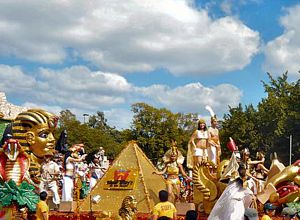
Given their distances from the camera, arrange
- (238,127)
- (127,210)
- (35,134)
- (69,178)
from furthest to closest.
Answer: (238,127) < (69,178) < (35,134) < (127,210)

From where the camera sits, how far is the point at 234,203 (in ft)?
22.8

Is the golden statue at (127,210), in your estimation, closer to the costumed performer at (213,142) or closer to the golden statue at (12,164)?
the golden statue at (12,164)

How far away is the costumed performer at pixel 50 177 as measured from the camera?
53.7 feet

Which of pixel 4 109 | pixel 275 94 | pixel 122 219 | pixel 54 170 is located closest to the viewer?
pixel 122 219

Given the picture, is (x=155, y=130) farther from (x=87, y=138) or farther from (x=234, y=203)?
(x=234, y=203)

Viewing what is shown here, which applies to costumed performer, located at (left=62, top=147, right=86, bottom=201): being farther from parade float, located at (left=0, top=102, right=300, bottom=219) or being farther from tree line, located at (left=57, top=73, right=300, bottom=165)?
tree line, located at (left=57, top=73, right=300, bottom=165)

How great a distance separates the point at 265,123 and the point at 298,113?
3.21 meters

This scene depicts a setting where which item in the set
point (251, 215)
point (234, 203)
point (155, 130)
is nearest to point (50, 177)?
point (234, 203)

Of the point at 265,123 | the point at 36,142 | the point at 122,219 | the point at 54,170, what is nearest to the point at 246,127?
the point at 265,123

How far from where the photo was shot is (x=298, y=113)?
47500mm

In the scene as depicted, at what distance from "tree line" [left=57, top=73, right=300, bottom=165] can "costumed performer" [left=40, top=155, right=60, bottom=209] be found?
26.2 metres

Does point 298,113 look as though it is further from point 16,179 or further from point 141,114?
point 16,179

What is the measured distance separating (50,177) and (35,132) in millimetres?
3706

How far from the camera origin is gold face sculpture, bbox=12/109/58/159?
14789 millimetres
